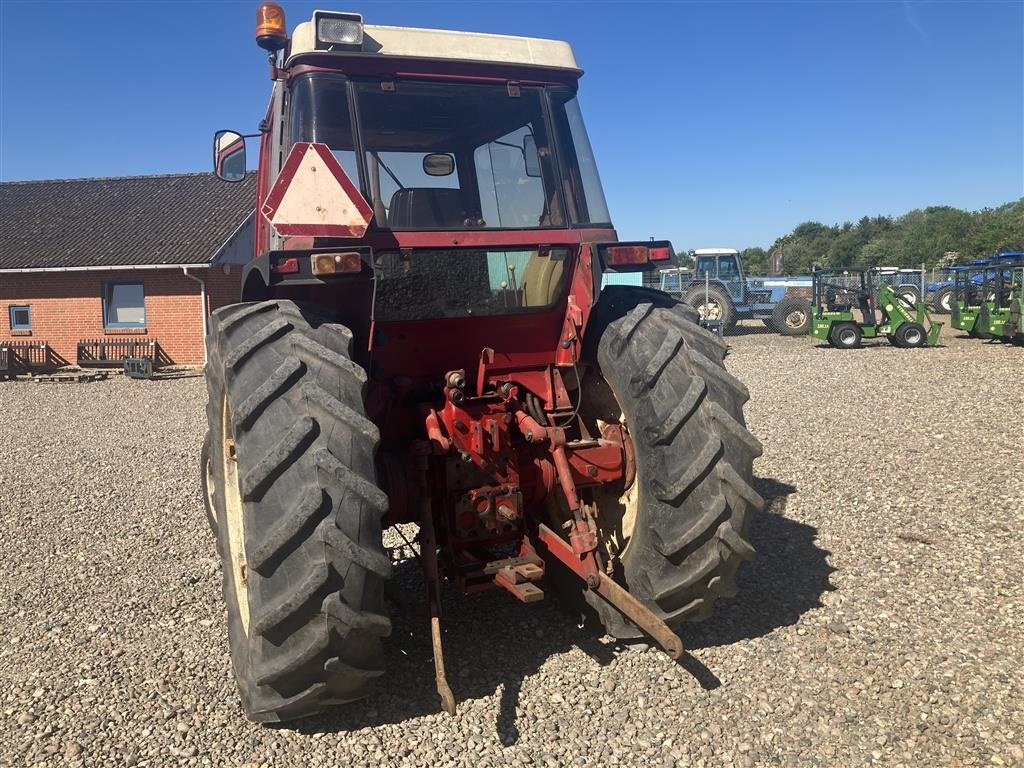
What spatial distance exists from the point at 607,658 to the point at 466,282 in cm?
186

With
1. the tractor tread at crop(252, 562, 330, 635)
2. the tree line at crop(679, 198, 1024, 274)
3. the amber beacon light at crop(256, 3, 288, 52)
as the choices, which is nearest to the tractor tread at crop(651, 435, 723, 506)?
the tractor tread at crop(252, 562, 330, 635)

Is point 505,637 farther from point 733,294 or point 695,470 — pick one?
point 733,294

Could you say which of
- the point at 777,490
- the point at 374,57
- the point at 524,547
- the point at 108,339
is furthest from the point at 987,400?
the point at 108,339

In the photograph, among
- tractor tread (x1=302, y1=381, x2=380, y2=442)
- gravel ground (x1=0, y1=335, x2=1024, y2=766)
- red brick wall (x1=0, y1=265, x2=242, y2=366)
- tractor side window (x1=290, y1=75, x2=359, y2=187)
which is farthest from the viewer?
red brick wall (x1=0, y1=265, x2=242, y2=366)

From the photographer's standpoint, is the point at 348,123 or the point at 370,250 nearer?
the point at 370,250

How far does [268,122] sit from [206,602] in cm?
280

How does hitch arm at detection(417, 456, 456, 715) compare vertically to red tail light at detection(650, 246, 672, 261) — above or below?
below

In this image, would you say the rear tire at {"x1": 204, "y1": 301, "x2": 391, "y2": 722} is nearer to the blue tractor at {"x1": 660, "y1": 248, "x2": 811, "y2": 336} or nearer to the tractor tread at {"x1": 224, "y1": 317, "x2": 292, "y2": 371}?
the tractor tread at {"x1": 224, "y1": 317, "x2": 292, "y2": 371}

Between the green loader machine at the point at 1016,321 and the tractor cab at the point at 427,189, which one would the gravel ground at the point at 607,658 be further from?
the green loader machine at the point at 1016,321

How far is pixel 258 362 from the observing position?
9.68 feet

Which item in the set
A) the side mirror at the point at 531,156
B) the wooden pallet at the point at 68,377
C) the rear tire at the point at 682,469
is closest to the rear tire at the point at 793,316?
the wooden pallet at the point at 68,377

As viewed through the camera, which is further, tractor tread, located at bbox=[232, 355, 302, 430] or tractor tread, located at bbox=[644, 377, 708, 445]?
tractor tread, located at bbox=[644, 377, 708, 445]

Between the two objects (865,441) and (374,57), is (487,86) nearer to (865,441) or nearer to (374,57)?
(374,57)

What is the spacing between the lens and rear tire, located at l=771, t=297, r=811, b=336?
80.3 feet
